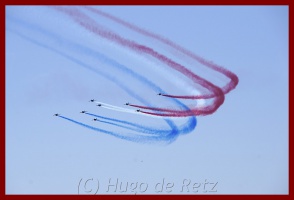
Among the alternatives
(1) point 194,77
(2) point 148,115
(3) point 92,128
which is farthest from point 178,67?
(3) point 92,128

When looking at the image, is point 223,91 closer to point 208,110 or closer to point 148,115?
point 208,110

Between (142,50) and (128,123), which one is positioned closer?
(142,50)

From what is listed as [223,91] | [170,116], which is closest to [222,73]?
[223,91]

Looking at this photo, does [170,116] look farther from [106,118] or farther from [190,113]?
[106,118]

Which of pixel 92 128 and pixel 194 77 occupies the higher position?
pixel 194 77

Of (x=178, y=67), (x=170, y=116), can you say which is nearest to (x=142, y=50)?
(x=178, y=67)

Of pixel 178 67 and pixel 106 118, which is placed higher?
pixel 178 67

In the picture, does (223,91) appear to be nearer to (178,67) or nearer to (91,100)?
(178,67)

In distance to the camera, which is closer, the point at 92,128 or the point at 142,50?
the point at 142,50
